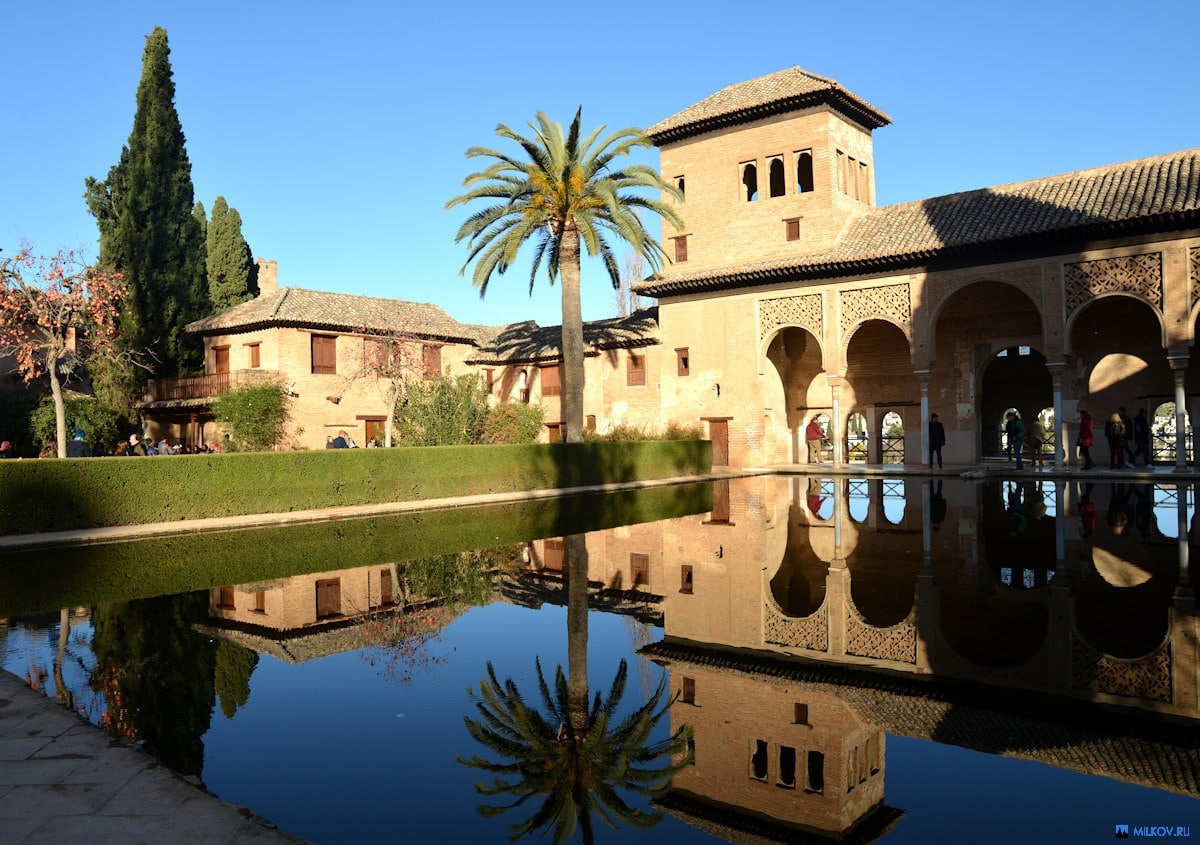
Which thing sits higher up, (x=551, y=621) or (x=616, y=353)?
(x=616, y=353)

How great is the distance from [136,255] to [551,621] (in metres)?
30.7

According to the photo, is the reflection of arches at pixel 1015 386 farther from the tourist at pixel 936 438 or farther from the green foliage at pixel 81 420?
the green foliage at pixel 81 420

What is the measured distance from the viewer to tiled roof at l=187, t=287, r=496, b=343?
1260 inches

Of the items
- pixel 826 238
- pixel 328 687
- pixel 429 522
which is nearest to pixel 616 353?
pixel 826 238

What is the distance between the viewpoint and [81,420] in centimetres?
3114

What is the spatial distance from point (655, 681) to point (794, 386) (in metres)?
26.6

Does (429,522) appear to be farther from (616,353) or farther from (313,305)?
(313,305)

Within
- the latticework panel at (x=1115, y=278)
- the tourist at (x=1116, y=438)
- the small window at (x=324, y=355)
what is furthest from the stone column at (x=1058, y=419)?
the small window at (x=324, y=355)

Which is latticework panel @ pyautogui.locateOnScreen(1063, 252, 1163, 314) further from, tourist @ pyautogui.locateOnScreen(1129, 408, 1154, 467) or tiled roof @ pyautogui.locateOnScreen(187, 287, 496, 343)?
tiled roof @ pyautogui.locateOnScreen(187, 287, 496, 343)

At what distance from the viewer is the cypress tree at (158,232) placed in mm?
32719

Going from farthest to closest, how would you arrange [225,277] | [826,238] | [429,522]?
[225,277], [826,238], [429,522]

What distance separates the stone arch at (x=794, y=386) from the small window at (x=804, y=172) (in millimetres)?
4527

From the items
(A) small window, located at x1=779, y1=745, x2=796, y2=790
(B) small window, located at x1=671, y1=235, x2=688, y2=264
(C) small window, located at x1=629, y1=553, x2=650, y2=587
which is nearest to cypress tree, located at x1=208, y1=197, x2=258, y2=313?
(B) small window, located at x1=671, y1=235, x2=688, y2=264

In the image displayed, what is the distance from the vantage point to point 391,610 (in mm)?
8219
